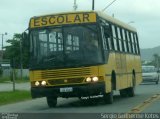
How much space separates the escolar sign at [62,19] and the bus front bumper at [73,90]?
2205 mm

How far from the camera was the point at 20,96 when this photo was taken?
107 ft

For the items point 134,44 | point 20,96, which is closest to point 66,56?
point 134,44

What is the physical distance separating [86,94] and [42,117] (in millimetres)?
5617

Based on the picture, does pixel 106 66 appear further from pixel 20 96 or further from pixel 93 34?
pixel 20 96

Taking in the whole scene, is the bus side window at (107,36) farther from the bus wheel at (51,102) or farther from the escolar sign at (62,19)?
the bus wheel at (51,102)

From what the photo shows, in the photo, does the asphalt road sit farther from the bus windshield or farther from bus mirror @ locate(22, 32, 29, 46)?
bus mirror @ locate(22, 32, 29, 46)

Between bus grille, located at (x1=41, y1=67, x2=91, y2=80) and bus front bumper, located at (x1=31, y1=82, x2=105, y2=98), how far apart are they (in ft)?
1.22

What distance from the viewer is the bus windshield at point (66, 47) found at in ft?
69.6

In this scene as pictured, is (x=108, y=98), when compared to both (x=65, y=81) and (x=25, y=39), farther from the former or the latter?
(x=25, y=39)

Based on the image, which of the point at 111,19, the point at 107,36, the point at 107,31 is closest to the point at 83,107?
the point at 107,36

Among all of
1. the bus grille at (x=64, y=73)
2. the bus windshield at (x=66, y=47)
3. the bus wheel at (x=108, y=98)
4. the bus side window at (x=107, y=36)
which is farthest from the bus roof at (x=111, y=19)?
the bus wheel at (x=108, y=98)

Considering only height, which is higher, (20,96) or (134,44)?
(134,44)

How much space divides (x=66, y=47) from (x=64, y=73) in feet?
2.97

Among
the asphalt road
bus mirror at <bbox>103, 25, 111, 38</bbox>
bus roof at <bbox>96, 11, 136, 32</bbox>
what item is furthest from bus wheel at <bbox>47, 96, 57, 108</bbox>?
bus roof at <bbox>96, 11, 136, 32</bbox>
